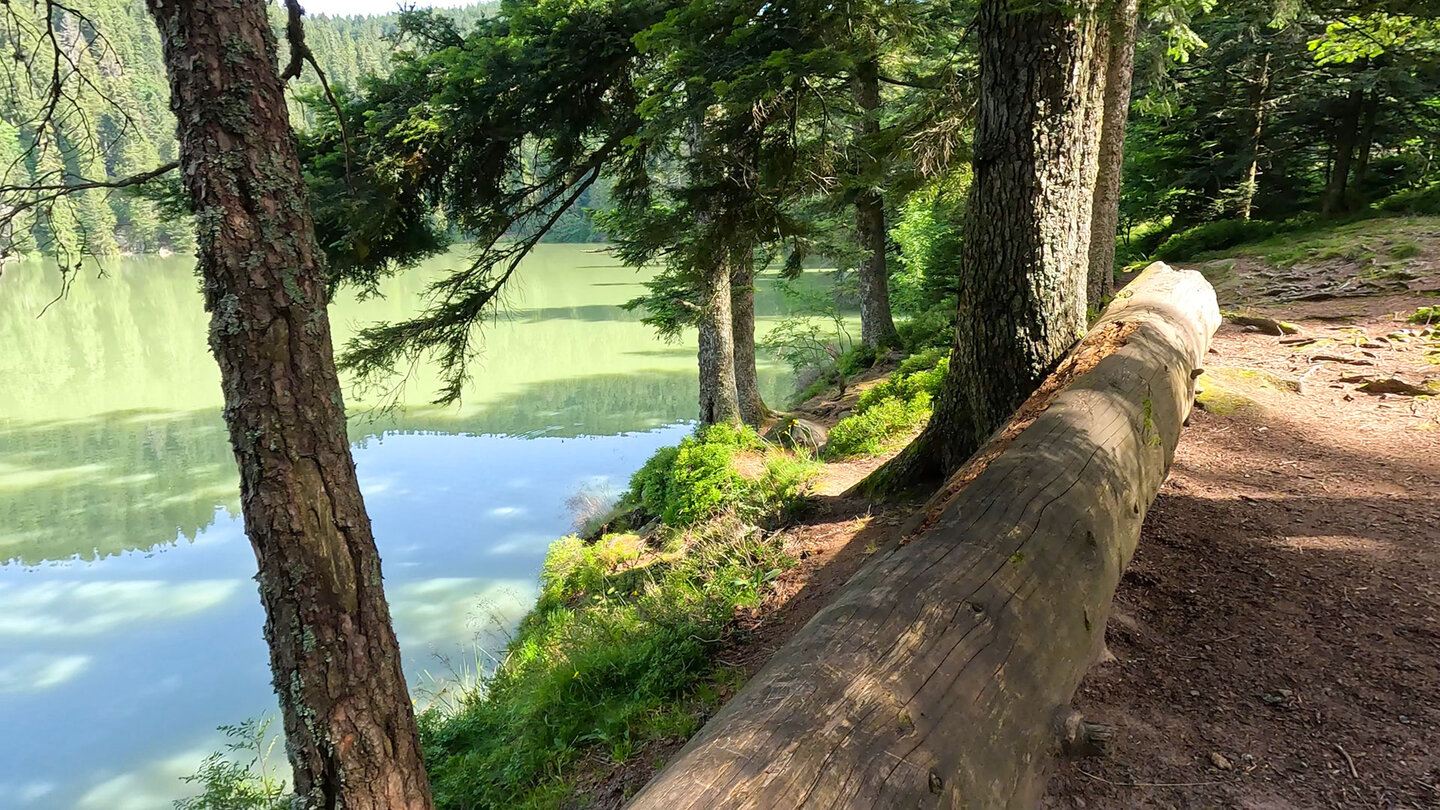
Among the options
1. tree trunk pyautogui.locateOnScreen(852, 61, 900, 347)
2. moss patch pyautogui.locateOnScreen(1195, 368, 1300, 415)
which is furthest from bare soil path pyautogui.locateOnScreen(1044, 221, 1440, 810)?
tree trunk pyautogui.locateOnScreen(852, 61, 900, 347)

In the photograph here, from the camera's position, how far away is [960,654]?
2008 millimetres

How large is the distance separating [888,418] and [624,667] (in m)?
4.13

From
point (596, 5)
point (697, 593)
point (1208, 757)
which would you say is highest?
point (596, 5)

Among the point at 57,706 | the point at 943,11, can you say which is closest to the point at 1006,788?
the point at 943,11

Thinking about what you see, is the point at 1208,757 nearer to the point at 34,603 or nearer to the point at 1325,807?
the point at 1325,807

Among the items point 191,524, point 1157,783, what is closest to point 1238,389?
point 1157,783

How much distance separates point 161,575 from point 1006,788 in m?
13.6

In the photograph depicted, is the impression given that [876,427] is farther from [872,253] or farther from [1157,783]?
[872,253]

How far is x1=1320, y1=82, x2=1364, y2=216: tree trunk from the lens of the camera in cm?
1266

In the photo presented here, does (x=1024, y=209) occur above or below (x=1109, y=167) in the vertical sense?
below

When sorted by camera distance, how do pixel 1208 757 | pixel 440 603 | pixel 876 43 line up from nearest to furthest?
1. pixel 1208 757
2. pixel 876 43
3. pixel 440 603

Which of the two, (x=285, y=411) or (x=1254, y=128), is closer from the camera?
(x=285, y=411)

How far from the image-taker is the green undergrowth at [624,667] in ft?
A: 12.5

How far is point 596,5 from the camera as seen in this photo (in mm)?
6223
